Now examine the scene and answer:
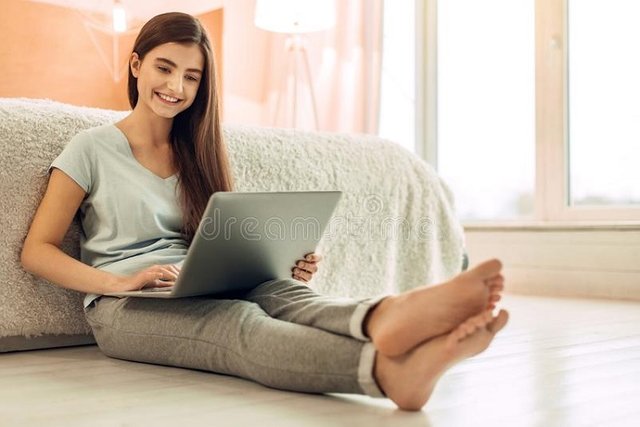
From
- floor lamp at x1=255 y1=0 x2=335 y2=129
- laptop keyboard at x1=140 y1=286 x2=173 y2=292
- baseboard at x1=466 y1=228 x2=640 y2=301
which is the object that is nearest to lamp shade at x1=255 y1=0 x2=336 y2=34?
floor lamp at x1=255 y1=0 x2=335 y2=129

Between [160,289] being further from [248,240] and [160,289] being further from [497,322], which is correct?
[497,322]

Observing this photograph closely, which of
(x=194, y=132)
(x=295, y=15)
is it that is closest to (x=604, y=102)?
(x=295, y=15)

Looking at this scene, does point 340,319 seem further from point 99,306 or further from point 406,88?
point 406,88

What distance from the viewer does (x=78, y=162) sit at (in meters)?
1.52

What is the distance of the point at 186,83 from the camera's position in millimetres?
1582

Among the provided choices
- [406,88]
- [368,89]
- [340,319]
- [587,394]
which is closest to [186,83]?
[340,319]

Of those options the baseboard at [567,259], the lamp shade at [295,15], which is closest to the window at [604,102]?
the baseboard at [567,259]

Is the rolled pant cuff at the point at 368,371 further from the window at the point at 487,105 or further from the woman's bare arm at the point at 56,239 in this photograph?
the window at the point at 487,105

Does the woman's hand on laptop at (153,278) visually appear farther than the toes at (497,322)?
Yes

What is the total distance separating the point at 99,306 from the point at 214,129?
0.43 meters

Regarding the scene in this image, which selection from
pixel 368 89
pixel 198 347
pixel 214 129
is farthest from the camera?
pixel 368 89

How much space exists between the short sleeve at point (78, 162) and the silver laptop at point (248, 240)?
9.8 inches

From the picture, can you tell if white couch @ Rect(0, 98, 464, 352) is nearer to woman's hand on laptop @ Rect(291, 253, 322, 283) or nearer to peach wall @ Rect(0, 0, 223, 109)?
woman's hand on laptop @ Rect(291, 253, 322, 283)

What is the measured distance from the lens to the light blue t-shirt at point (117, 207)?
1.52 metres
